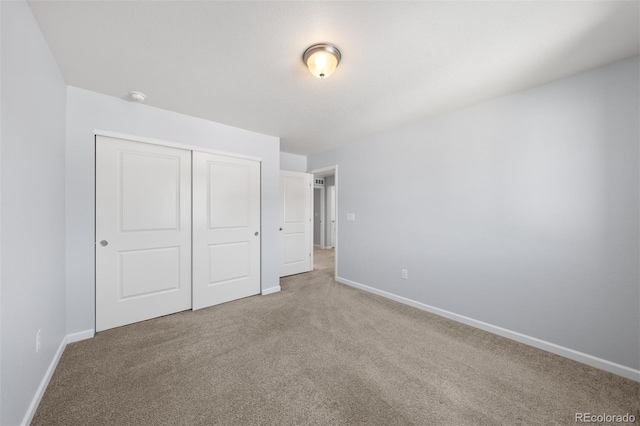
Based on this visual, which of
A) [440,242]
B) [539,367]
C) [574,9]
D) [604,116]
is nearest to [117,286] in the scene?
[440,242]

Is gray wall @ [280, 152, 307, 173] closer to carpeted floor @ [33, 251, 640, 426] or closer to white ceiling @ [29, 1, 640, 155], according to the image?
white ceiling @ [29, 1, 640, 155]

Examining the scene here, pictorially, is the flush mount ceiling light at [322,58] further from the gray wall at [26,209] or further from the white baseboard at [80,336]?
the white baseboard at [80,336]

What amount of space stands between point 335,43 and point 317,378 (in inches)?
96.6

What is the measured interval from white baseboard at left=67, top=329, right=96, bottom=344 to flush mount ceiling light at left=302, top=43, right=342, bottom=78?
323 cm

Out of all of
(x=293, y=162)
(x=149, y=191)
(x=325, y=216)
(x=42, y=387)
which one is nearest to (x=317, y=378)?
(x=42, y=387)

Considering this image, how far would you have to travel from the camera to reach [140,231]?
104 inches

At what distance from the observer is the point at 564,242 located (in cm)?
207

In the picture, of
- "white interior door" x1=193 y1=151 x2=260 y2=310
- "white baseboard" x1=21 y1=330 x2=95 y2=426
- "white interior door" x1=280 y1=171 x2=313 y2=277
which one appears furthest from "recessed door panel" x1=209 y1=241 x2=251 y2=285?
"white baseboard" x1=21 y1=330 x2=95 y2=426

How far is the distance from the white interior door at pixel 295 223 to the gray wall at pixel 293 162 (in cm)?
21

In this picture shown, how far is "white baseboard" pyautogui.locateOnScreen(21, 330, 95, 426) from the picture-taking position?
55.1 inches

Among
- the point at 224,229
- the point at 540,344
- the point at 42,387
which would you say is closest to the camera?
the point at 42,387

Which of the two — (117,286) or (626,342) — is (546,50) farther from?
(117,286)

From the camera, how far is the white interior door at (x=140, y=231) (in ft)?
8.03

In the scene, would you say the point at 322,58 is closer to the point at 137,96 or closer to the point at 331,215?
the point at 137,96
